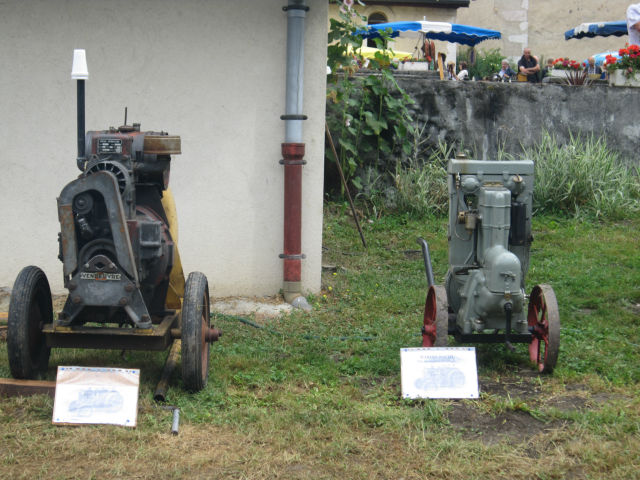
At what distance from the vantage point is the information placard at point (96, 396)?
3947 millimetres

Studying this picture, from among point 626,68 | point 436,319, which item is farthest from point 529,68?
point 436,319

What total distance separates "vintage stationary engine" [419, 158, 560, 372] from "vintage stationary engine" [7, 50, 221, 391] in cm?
157

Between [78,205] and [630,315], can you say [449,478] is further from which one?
[630,315]

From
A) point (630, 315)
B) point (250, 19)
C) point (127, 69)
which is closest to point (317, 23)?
point (250, 19)

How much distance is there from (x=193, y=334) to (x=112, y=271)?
57cm

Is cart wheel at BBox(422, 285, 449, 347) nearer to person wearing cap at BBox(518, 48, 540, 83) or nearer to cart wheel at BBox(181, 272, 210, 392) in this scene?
cart wheel at BBox(181, 272, 210, 392)

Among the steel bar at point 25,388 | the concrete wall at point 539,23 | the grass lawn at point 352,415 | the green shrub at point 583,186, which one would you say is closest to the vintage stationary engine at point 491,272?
the grass lawn at point 352,415

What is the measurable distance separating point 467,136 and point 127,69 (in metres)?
5.60

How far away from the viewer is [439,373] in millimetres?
4422

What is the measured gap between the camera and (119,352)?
5.16 metres

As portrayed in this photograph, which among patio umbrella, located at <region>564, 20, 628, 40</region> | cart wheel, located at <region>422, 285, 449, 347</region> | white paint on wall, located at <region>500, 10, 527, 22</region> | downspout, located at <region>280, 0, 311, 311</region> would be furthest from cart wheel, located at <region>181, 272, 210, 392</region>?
white paint on wall, located at <region>500, 10, 527, 22</region>

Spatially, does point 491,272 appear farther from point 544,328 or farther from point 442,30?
point 442,30

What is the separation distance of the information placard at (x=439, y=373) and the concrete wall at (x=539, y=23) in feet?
93.5

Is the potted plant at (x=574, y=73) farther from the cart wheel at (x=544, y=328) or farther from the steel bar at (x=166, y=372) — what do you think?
the steel bar at (x=166, y=372)
